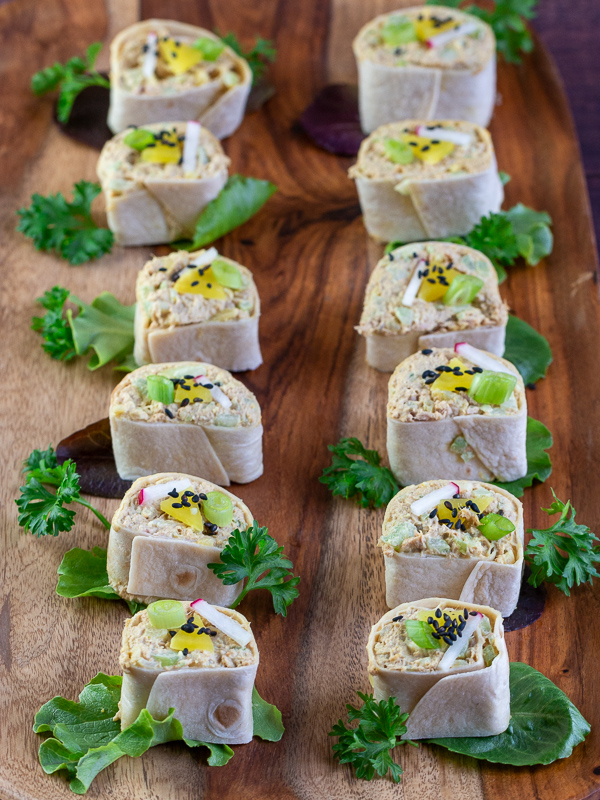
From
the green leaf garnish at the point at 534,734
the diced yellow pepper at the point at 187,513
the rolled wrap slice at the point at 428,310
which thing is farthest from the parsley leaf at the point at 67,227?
the green leaf garnish at the point at 534,734

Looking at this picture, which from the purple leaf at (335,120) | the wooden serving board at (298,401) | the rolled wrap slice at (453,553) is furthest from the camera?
the purple leaf at (335,120)

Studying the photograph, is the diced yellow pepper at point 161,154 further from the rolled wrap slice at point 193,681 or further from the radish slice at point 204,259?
the rolled wrap slice at point 193,681

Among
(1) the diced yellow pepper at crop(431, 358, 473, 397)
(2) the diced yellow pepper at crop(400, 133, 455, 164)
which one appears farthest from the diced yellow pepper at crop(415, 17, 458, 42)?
(1) the diced yellow pepper at crop(431, 358, 473, 397)

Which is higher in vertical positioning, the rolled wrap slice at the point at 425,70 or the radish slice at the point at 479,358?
the rolled wrap slice at the point at 425,70

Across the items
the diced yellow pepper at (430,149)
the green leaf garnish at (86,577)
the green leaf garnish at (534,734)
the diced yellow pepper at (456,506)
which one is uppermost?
the diced yellow pepper at (430,149)

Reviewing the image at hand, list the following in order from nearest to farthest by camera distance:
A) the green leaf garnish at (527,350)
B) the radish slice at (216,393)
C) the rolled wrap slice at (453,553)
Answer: the rolled wrap slice at (453,553), the radish slice at (216,393), the green leaf garnish at (527,350)

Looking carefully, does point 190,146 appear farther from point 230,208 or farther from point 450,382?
point 450,382
